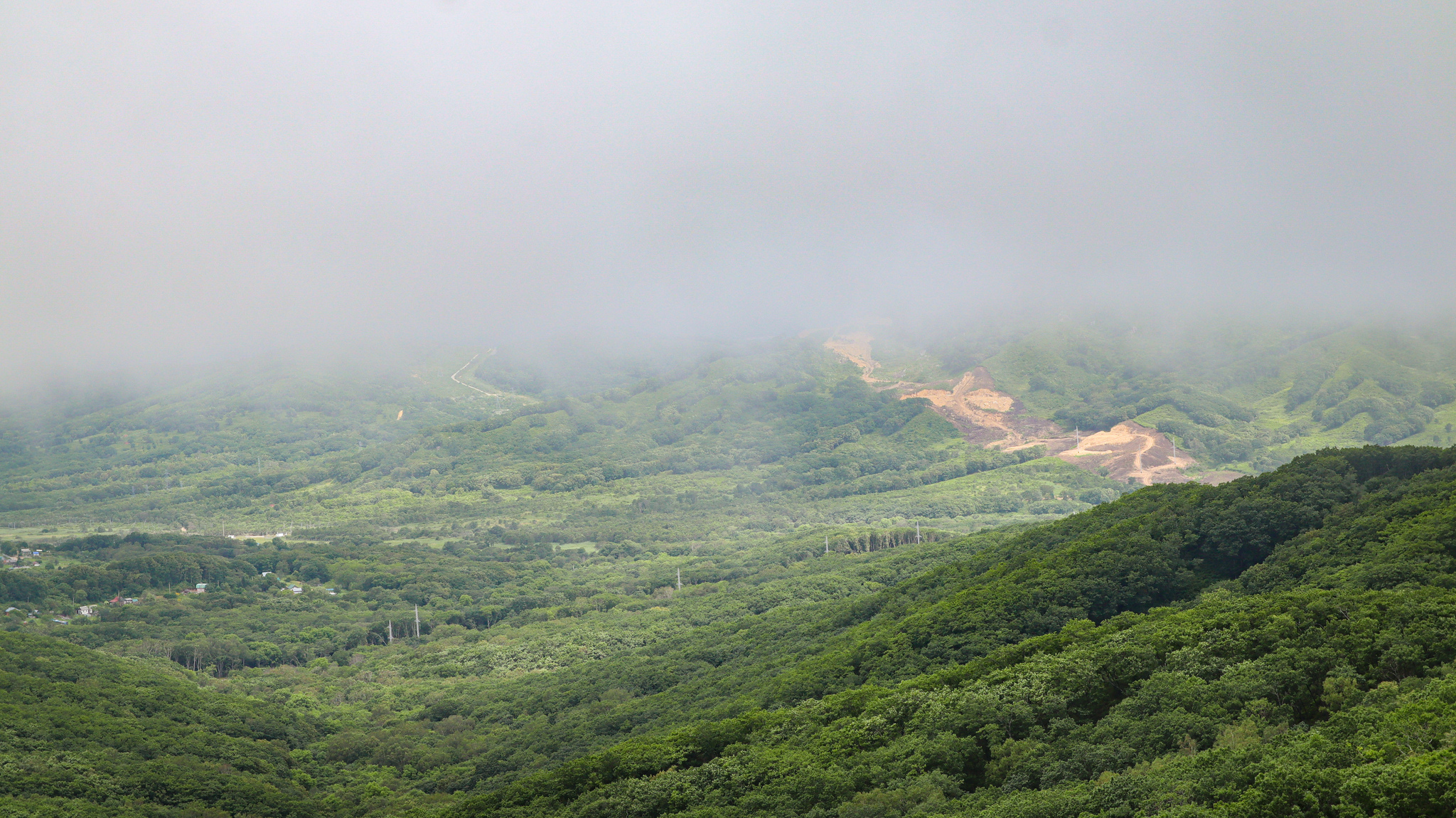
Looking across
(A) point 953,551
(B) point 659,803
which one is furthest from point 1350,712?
(A) point 953,551

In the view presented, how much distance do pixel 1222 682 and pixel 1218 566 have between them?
90.6 ft

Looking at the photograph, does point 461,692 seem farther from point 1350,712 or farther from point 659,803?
point 1350,712

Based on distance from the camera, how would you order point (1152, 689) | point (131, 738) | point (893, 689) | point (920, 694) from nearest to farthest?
point (1152, 689), point (920, 694), point (893, 689), point (131, 738)

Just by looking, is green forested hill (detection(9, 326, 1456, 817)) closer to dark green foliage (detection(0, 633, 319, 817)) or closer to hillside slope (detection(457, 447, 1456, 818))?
hillside slope (detection(457, 447, 1456, 818))

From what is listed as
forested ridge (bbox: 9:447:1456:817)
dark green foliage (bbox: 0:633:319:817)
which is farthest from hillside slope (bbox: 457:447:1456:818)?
dark green foliage (bbox: 0:633:319:817)

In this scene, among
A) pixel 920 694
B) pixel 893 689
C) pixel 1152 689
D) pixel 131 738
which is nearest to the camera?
pixel 1152 689

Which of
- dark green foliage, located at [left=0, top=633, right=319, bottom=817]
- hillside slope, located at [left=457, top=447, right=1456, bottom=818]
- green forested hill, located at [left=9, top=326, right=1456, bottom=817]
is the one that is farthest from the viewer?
dark green foliage, located at [left=0, top=633, right=319, bottom=817]

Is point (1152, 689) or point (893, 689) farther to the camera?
point (893, 689)

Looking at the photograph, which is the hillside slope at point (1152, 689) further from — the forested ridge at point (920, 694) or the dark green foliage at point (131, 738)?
the dark green foliage at point (131, 738)

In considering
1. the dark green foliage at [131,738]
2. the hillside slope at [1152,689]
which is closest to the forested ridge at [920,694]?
the hillside slope at [1152,689]

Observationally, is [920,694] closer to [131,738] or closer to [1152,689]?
[1152,689]

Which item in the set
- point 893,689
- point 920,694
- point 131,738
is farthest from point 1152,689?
point 131,738

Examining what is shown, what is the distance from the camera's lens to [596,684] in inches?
3780

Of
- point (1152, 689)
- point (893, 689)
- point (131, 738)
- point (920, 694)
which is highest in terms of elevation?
point (1152, 689)
